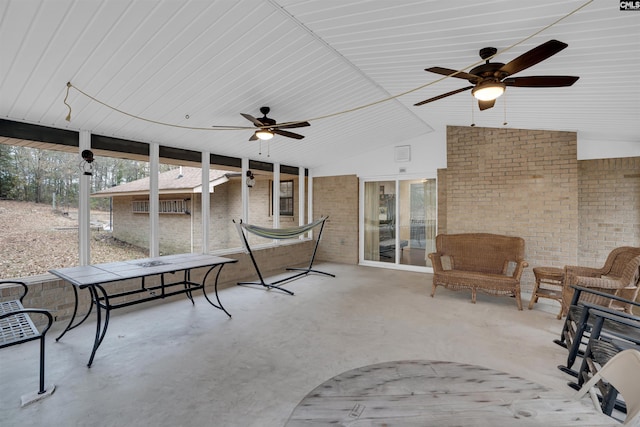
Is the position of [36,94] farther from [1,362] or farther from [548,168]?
[548,168]

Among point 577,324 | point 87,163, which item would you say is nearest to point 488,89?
point 577,324

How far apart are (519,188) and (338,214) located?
3703 mm

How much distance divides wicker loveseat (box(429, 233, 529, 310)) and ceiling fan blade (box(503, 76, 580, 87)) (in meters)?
2.48

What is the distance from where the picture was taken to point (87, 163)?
388cm

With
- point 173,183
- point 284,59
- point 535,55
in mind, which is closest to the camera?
point 535,55

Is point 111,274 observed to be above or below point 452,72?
below

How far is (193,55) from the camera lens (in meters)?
2.74

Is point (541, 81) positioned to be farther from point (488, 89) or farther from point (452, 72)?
point (452, 72)

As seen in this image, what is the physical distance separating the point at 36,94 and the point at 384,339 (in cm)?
426

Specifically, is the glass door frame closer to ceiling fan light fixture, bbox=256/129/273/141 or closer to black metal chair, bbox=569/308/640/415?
ceiling fan light fixture, bbox=256/129/273/141

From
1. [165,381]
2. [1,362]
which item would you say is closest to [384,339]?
[165,381]

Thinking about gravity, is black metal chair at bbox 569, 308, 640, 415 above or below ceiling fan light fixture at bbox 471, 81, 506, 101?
below

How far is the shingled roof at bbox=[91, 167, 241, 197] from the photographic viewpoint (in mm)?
4371

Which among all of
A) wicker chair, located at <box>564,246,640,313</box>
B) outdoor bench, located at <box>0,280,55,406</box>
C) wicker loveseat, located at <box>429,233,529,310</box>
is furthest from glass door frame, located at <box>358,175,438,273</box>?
outdoor bench, located at <box>0,280,55,406</box>
